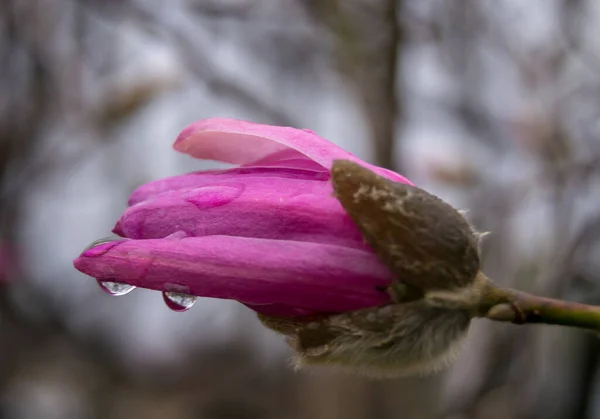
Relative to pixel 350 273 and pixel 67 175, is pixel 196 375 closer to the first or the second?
pixel 67 175

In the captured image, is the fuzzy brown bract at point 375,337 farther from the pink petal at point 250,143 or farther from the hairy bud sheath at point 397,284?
the pink petal at point 250,143

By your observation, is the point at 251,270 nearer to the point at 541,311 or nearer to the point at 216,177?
the point at 216,177

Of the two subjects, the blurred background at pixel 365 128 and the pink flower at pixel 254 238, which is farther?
the blurred background at pixel 365 128

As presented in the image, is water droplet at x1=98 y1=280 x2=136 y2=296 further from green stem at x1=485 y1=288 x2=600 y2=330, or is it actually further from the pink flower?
green stem at x1=485 y1=288 x2=600 y2=330

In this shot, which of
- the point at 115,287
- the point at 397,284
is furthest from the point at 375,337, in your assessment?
the point at 115,287

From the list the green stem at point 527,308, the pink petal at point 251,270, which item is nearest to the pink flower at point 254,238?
the pink petal at point 251,270

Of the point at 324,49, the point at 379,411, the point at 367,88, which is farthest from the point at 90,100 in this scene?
the point at 379,411
